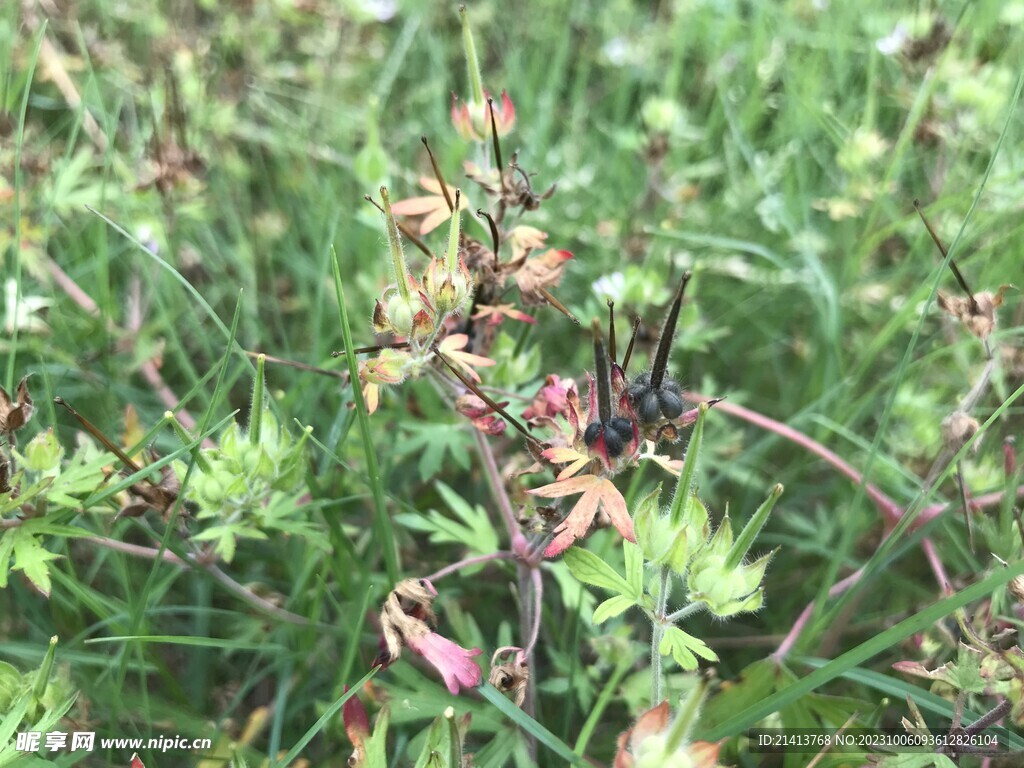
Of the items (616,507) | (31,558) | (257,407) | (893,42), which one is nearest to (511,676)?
(616,507)

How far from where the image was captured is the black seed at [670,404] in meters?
0.98

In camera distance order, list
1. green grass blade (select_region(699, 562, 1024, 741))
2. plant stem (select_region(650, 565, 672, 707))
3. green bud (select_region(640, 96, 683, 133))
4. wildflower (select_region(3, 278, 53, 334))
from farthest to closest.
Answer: green bud (select_region(640, 96, 683, 133)), wildflower (select_region(3, 278, 53, 334)), plant stem (select_region(650, 565, 672, 707)), green grass blade (select_region(699, 562, 1024, 741))

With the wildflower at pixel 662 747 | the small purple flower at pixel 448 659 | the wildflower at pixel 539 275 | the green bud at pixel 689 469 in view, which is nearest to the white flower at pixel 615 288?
the wildflower at pixel 539 275

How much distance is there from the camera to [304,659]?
144 cm

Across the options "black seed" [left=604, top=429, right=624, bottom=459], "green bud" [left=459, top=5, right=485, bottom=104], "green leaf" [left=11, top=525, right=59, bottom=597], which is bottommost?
"green leaf" [left=11, top=525, right=59, bottom=597]

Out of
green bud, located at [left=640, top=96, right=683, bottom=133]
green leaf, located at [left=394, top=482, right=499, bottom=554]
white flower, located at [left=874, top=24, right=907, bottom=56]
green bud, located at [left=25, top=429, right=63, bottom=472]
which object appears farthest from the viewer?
white flower, located at [left=874, top=24, right=907, bottom=56]

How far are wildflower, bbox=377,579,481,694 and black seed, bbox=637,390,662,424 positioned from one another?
38cm

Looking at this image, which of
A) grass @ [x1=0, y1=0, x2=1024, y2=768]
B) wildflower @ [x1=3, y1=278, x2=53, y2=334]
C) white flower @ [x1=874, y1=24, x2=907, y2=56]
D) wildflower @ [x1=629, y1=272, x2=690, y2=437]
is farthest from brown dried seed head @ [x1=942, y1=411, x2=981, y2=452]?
wildflower @ [x1=3, y1=278, x2=53, y2=334]

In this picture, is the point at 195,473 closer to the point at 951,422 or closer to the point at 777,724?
the point at 777,724

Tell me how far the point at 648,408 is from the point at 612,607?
0.26 m

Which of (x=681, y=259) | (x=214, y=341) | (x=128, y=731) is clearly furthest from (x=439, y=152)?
(x=128, y=731)

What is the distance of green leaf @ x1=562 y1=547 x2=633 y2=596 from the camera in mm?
1000

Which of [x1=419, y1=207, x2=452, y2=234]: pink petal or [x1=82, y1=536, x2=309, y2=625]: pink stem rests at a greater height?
[x1=419, y1=207, x2=452, y2=234]: pink petal

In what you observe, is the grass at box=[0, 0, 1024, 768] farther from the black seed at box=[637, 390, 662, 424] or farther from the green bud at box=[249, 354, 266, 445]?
the black seed at box=[637, 390, 662, 424]
